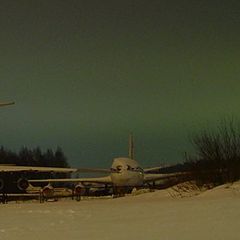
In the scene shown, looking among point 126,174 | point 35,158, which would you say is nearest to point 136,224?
point 126,174

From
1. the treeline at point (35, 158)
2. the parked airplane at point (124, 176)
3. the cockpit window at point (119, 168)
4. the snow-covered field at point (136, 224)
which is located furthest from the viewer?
the treeline at point (35, 158)

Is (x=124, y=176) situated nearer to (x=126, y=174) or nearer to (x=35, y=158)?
(x=126, y=174)

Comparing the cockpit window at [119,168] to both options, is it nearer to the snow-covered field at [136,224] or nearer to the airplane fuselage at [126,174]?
the airplane fuselage at [126,174]

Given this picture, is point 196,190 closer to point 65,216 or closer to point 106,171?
point 65,216

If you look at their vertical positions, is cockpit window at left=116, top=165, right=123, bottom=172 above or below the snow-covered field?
above

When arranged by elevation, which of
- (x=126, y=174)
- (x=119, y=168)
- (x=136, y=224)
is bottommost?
(x=136, y=224)

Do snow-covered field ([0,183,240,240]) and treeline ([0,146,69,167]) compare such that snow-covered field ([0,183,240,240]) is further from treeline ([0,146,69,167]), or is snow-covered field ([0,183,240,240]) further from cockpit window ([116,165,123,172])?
treeline ([0,146,69,167])

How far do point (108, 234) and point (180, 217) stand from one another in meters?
1.58

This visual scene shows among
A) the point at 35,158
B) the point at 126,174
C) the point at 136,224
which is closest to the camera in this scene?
the point at 136,224

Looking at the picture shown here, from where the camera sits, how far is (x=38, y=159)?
158 metres

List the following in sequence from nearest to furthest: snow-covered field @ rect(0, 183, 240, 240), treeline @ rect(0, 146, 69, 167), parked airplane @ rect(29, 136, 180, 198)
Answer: snow-covered field @ rect(0, 183, 240, 240), parked airplane @ rect(29, 136, 180, 198), treeline @ rect(0, 146, 69, 167)

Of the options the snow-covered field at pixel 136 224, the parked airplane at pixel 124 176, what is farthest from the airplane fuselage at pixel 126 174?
the snow-covered field at pixel 136 224

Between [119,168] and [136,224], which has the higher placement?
[119,168]

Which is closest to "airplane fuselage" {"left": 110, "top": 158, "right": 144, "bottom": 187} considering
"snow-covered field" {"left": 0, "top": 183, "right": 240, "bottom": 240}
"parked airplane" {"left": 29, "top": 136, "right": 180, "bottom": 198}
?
"parked airplane" {"left": 29, "top": 136, "right": 180, "bottom": 198}
